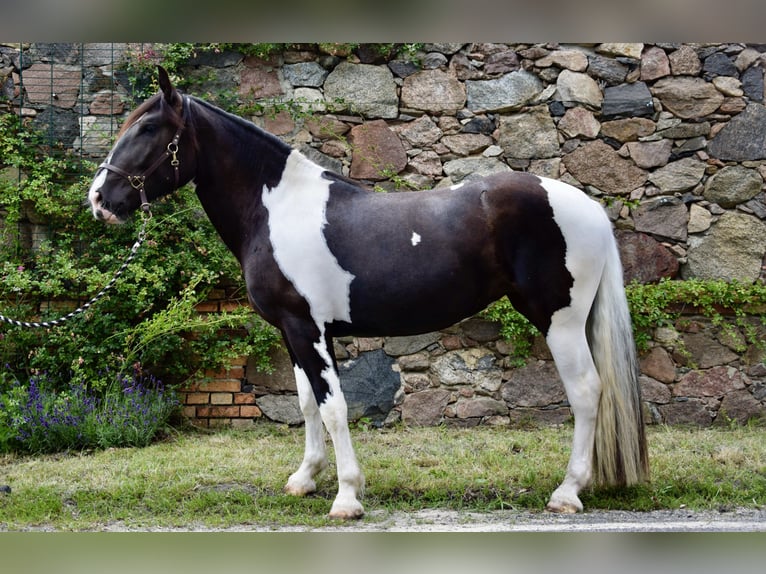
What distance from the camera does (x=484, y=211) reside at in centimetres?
328

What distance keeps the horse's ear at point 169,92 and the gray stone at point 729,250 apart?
4.18 m

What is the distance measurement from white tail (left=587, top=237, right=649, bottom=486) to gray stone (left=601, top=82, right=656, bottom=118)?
Result: 2.66m

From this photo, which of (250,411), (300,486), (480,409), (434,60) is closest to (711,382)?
(480,409)

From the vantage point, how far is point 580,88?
5555 mm

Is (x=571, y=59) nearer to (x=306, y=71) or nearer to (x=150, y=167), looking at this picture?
(x=306, y=71)

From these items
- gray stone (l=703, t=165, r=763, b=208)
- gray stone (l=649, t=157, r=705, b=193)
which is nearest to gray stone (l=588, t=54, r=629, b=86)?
gray stone (l=649, t=157, r=705, b=193)

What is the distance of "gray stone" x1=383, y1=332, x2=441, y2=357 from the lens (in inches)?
215

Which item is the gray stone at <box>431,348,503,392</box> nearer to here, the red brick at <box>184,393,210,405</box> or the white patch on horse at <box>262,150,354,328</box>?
the red brick at <box>184,393,210,405</box>

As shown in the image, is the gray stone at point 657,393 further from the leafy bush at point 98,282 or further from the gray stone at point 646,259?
the leafy bush at point 98,282

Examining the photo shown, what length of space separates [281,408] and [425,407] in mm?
1166

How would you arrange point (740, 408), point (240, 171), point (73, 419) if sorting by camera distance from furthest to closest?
point (740, 408)
point (73, 419)
point (240, 171)

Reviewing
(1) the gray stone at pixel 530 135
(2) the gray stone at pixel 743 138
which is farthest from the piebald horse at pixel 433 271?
(2) the gray stone at pixel 743 138

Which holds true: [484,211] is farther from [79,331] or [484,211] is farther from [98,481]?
[79,331]
